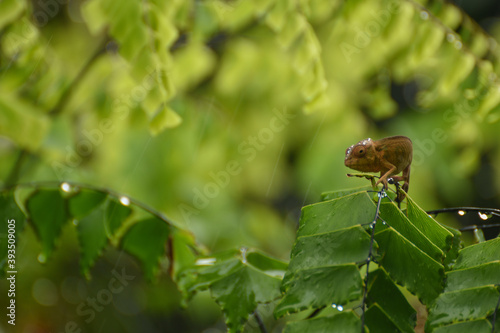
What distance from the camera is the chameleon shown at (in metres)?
0.71

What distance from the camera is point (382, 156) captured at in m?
0.72

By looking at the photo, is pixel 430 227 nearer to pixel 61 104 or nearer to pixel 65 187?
pixel 65 187

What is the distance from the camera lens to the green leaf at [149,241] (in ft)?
3.73

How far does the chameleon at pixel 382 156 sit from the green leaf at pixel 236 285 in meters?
0.29

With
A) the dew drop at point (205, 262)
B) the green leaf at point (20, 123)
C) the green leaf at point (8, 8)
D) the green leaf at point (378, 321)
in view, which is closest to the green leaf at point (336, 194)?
the green leaf at point (378, 321)

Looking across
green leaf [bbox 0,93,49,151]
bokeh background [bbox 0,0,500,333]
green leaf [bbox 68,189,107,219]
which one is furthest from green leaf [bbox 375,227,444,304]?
green leaf [bbox 0,93,49,151]

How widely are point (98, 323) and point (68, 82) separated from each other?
213 cm

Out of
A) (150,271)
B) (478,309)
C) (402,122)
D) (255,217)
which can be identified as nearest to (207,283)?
(150,271)

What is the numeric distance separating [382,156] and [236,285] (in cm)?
36

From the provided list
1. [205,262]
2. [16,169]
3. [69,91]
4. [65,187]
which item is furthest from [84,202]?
[69,91]

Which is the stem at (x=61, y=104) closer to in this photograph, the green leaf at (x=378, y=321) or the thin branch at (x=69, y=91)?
the thin branch at (x=69, y=91)

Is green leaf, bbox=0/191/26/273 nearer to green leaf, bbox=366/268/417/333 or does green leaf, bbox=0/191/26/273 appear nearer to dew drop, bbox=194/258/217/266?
dew drop, bbox=194/258/217/266

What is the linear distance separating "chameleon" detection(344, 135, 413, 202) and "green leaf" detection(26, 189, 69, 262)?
67 cm

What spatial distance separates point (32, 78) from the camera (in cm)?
215
